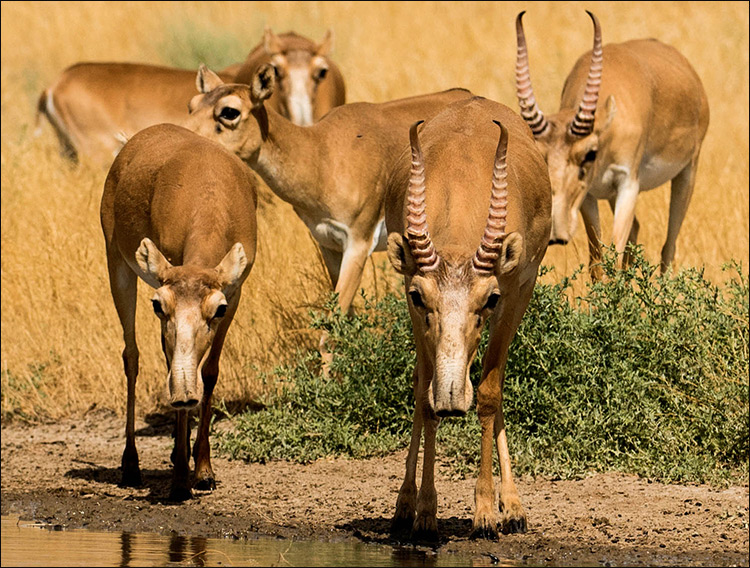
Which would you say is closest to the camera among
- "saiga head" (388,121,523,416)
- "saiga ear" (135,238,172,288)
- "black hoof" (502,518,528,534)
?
"saiga head" (388,121,523,416)

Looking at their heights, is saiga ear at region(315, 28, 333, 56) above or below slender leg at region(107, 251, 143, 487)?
above

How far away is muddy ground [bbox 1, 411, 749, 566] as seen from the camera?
7.36 metres

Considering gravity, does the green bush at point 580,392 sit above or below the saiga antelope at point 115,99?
below

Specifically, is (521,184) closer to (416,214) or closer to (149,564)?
(416,214)

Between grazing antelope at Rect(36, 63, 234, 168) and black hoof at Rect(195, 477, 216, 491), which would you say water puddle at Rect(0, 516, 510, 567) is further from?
grazing antelope at Rect(36, 63, 234, 168)

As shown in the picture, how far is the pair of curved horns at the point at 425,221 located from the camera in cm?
668

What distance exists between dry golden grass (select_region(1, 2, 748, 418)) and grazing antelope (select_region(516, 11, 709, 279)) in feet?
1.71

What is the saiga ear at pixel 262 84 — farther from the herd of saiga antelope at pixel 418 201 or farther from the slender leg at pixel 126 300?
the slender leg at pixel 126 300

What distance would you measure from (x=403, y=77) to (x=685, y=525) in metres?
14.6

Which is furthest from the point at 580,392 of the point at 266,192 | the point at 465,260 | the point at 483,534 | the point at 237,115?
the point at 266,192

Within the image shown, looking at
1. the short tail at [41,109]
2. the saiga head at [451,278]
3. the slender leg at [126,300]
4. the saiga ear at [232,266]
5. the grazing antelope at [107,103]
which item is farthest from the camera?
the short tail at [41,109]

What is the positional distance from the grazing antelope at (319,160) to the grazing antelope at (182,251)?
0.88 metres

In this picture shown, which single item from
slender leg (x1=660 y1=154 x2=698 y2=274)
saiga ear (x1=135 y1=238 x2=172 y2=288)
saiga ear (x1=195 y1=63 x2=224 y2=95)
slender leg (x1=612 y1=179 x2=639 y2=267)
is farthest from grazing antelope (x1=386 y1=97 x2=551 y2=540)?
slender leg (x1=660 y1=154 x2=698 y2=274)

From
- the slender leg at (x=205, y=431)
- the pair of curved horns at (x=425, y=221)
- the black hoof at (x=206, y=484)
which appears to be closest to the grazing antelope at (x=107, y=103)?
the slender leg at (x=205, y=431)
